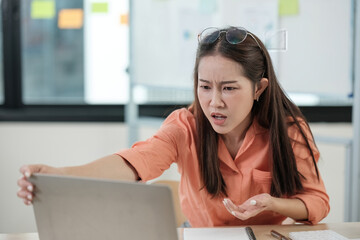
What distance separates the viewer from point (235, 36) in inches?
53.8

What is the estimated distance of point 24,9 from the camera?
2.94m

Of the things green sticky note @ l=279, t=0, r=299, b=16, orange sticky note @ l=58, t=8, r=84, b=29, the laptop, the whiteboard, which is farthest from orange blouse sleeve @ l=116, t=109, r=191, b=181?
orange sticky note @ l=58, t=8, r=84, b=29

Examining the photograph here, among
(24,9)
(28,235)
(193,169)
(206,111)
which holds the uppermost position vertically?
(24,9)

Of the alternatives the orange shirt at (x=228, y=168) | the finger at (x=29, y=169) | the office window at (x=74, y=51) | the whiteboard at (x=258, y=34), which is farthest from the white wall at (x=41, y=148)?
the finger at (x=29, y=169)

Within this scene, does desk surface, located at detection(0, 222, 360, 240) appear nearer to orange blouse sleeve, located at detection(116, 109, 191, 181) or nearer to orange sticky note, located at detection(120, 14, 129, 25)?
orange blouse sleeve, located at detection(116, 109, 191, 181)

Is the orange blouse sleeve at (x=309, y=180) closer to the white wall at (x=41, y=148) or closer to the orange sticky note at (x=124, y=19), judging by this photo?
the white wall at (x=41, y=148)

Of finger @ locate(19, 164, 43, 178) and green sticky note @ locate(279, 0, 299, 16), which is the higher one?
green sticky note @ locate(279, 0, 299, 16)

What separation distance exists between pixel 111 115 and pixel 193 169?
143 centimetres

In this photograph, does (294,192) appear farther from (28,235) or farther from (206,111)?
(28,235)

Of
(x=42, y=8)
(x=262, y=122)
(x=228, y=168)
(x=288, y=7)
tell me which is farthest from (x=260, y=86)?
(x=42, y=8)

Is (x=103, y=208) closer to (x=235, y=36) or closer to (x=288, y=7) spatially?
(x=235, y=36)

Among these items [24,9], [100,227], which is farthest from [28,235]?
[24,9]

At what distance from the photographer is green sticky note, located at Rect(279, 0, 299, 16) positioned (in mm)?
2180

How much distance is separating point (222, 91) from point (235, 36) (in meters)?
0.16
